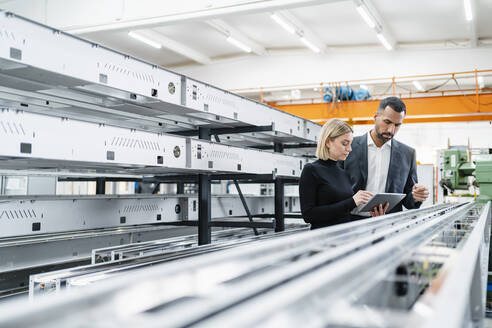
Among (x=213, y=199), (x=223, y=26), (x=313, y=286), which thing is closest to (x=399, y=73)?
(x=223, y=26)

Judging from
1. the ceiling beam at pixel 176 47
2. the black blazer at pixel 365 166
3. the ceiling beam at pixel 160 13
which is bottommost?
the black blazer at pixel 365 166

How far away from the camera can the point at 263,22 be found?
388 inches

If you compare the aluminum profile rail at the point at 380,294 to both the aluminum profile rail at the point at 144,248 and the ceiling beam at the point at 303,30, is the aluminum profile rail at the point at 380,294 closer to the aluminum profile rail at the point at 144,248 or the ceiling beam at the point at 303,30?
the aluminum profile rail at the point at 144,248

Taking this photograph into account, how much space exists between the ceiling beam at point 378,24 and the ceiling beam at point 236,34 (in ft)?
10.2

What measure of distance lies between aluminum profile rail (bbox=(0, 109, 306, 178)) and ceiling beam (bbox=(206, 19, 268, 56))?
7.39 m

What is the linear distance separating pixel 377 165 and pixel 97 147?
1.47m

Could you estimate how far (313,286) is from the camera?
497 millimetres

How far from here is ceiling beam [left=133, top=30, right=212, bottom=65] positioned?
1012 centimetres

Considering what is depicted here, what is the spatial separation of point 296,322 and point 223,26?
9.95 metres

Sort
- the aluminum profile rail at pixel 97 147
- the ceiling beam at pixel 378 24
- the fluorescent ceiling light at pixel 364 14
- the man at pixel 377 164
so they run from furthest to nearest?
the ceiling beam at pixel 378 24 < the fluorescent ceiling light at pixel 364 14 < the man at pixel 377 164 < the aluminum profile rail at pixel 97 147

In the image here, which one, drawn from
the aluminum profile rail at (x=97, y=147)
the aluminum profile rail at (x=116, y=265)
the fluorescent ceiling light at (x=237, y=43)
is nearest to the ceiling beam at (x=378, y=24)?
the fluorescent ceiling light at (x=237, y=43)

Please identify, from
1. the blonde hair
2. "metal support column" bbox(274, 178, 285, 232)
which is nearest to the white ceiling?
"metal support column" bbox(274, 178, 285, 232)

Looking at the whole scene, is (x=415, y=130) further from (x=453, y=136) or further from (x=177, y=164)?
(x=177, y=164)

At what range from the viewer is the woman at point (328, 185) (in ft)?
6.46
